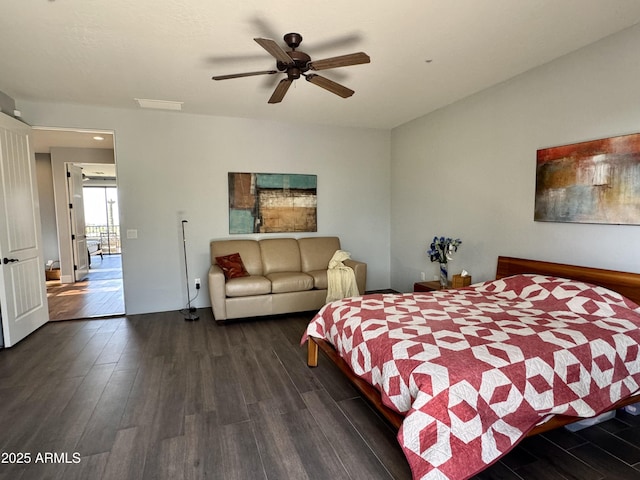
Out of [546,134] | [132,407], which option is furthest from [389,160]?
[132,407]

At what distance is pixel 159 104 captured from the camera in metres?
4.05

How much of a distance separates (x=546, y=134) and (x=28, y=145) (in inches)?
220

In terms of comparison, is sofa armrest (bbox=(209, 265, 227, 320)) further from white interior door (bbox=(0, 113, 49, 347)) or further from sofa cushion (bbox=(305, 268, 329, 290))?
white interior door (bbox=(0, 113, 49, 347))

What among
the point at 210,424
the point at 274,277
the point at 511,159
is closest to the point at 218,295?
Answer: the point at 274,277

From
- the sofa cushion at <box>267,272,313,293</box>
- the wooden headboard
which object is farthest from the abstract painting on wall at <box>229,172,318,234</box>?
the wooden headboard

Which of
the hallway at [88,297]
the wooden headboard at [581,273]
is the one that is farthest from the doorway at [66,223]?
the wooden headboard at [581,273]

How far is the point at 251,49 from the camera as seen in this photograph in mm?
2727

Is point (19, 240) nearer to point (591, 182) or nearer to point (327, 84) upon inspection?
point (327, 84)

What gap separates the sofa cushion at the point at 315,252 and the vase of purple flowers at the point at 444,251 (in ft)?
4.98

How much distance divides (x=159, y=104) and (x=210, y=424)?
144 inches

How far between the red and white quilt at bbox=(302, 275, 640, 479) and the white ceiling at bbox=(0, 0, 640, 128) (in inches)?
77.9

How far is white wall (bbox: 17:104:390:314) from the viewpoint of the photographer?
4340mm

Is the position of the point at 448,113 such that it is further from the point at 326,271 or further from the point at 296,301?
the point at 296,301

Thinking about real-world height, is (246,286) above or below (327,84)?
below
